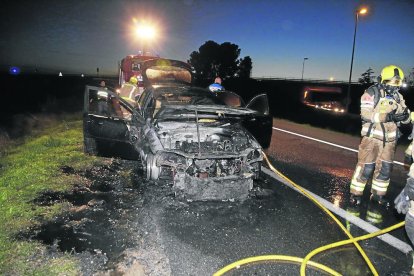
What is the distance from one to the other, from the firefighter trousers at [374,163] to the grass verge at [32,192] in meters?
3.99

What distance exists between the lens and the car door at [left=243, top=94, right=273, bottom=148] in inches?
271

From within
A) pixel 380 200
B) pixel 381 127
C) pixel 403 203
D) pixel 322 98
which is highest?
pixel 322 98

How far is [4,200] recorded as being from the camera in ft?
15.2

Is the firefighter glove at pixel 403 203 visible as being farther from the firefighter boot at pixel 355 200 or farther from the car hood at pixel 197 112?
the car hood at pixel 197 112

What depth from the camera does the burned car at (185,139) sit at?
15.3ft

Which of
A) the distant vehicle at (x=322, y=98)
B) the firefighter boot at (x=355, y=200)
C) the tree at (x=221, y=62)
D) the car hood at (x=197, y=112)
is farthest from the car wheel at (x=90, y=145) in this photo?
the tree at (x=221, y=62)

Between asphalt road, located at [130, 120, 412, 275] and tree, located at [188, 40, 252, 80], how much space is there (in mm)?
69550

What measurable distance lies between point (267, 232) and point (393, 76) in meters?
2.76

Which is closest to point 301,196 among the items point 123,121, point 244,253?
point 244,253

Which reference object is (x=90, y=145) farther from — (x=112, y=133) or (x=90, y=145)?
(x=112, y=133)

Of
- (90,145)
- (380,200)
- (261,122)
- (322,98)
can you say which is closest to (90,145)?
(90,145)

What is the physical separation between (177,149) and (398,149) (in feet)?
22.2

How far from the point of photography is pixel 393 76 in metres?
4.47

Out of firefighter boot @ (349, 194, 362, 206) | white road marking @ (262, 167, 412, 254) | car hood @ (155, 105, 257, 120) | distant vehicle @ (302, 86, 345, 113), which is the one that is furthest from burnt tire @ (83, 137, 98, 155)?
distant vehicle @ (302, 86, 345, 113)
